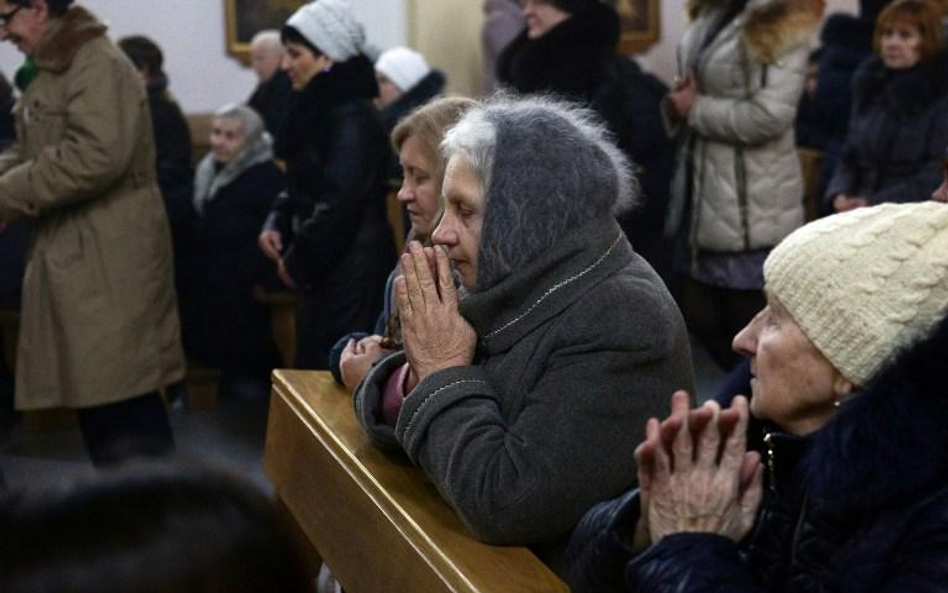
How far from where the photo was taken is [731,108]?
595 cm

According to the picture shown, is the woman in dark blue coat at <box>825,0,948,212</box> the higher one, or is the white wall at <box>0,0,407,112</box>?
the woman in dark blue coat at <box>825,0,948,212</box>

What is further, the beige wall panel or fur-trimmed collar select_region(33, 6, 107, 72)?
the beige wall panel

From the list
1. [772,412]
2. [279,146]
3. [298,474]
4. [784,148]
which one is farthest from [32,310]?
[772,412]

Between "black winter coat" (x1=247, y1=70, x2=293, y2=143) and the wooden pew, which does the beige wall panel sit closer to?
"black winter coat" (x1=247, y1=70, x2=293, y2=143)

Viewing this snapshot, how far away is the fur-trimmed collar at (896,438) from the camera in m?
2.11

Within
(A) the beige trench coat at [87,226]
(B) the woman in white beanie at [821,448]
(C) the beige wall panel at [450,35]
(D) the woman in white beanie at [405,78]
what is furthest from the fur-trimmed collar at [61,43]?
(C) the beige wall panel at [450,35]

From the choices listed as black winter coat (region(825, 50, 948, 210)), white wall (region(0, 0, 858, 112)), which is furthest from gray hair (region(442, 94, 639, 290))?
white wall (region(0, 0, 858, 112))

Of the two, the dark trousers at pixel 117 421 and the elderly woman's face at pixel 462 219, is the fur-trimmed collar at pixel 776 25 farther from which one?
the elderly woman's face at pixel 462 219

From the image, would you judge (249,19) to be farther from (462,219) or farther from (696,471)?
(696,471)

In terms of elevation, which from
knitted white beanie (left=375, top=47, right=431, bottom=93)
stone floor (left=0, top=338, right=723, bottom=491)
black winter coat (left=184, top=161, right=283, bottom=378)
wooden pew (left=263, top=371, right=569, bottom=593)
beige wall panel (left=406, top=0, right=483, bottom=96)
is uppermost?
wooden pew (left=263, top=371, right=569, bottom=593)

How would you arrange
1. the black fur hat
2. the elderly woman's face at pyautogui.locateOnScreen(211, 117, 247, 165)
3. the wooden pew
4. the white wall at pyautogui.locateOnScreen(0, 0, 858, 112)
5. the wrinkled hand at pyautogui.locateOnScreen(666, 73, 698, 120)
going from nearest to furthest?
the wooden pew < the black fur hat < the wrinkled hand at pyautogui.locateOnScreen(666, 73, 698, 120) < the elderly woman's face at pyautogui.locateOnScreen(211, 117, 247, 165) < the white wall at pyautogui.locateOnScreen(0, 0, 858, 112)

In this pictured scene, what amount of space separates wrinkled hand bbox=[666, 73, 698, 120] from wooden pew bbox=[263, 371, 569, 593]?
8.30 ft

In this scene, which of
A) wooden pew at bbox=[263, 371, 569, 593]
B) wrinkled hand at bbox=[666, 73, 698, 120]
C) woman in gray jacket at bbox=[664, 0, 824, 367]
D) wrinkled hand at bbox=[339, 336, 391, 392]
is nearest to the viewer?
wooden pew at bbox=[263, 371, 569, 593]

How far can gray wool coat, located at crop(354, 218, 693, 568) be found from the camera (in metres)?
2.75
